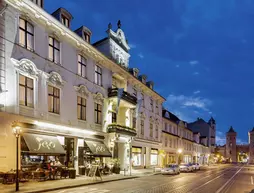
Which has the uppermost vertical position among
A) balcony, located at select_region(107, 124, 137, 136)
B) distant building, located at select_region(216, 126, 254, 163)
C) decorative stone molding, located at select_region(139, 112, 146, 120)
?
decorative stone molding, located at select_region(139, 112, 146, 120)

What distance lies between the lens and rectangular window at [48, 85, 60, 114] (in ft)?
73.5

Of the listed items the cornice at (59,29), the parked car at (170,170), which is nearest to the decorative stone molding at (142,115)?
the cornice at (59,29)

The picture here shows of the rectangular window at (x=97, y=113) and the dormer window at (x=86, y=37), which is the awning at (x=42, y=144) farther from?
the dormer window at (x=86, y=37)

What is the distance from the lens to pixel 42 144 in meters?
20.1

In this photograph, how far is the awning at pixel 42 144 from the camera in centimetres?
1908

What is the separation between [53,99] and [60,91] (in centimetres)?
105

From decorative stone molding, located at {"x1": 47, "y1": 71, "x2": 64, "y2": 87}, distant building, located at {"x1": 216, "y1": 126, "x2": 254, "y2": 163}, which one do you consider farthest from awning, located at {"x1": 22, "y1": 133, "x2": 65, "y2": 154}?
distant building, located at {"x1": 216, "y1": 126, "x2": 254, "y2": 163}

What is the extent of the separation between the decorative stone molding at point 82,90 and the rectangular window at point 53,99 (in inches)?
101

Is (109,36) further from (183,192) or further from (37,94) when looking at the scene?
(183,192)

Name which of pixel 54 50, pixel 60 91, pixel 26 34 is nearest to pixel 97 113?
pixel 60 91

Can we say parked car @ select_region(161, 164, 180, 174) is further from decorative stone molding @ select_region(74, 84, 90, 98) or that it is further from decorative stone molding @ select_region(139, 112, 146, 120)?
decorative stone molding @ select_region(74, 84, 90, 98)

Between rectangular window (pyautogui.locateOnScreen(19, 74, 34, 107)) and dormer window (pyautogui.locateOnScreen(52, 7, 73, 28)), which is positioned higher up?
dormer window (pyautogui.locateOnScreen(52, 7, 73, 28))

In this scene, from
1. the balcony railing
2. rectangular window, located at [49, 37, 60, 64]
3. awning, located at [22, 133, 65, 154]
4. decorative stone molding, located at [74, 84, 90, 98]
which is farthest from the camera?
the balcony railing

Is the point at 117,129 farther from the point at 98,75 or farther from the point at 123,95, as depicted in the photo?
the point at 98,75
